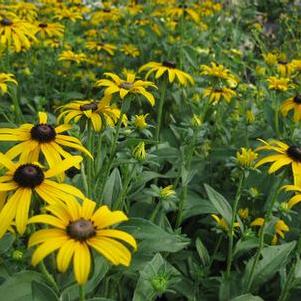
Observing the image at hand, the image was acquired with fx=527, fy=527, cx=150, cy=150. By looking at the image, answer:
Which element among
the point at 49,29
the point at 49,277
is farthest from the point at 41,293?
the point at 49,29

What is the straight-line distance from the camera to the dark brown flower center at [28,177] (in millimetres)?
1191

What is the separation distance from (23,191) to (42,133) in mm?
261

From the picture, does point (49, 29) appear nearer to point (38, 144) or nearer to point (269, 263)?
point (38, 144)

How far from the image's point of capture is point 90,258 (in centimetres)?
101

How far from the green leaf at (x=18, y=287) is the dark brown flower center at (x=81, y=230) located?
337mm

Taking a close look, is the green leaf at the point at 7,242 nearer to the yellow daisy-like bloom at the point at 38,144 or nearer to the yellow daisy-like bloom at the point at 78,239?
the yellow daisy-like bloom at the point at 38,144

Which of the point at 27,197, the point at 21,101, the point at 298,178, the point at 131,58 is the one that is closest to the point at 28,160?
the point at 27,197

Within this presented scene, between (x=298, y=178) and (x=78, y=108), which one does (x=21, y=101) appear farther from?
(x=298, y=178)

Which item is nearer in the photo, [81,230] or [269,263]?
[81,230]

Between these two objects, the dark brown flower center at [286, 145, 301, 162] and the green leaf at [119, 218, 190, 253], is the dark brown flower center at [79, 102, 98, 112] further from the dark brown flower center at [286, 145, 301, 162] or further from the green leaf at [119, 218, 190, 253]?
the dark brown flower center at [286, 145, 301, 162]

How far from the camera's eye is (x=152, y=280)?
1.35 metres

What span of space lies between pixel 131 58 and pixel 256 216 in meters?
1.74

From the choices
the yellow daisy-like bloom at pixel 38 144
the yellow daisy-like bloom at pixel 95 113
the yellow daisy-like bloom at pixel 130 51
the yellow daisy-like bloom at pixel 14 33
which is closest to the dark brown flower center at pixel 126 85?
the yellow daisy-like bloom at pixel 95 113

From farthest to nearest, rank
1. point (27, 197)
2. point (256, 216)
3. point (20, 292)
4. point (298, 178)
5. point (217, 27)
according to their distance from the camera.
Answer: point (217, 27), point (256, 216), point (298, 178), point (20, 292), point (27, 197)
